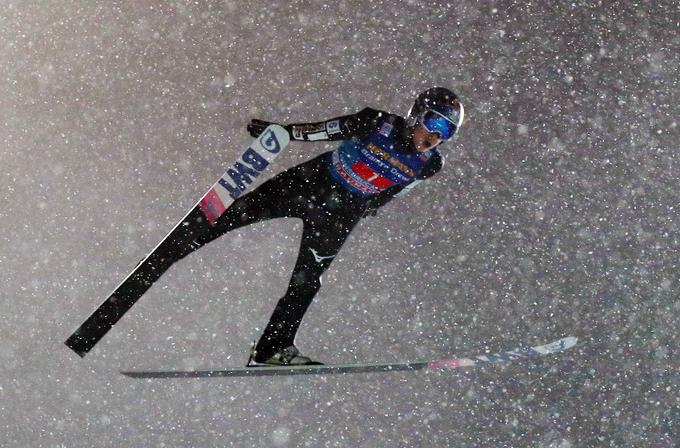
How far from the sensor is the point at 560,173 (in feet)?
13.5

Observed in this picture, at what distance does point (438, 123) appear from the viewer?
243 cm

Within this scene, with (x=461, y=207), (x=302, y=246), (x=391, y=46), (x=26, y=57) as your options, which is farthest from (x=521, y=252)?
(x=26, y=57)

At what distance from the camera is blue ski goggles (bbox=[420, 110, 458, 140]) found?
7.94 ft

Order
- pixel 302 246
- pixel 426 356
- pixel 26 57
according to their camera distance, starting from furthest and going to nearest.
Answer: pixel 426 356 < pixel 26 57 < pixel 302 246

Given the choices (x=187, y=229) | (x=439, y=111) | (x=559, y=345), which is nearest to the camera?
(x=439, y=111)

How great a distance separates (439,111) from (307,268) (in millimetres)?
701

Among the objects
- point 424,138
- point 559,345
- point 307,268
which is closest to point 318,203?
point 307,268

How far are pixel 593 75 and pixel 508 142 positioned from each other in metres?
0.52

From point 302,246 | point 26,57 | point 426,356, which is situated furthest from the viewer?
point 426,356

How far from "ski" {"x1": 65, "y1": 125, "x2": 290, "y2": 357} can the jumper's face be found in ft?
1.28

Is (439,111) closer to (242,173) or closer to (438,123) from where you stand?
(438,123)

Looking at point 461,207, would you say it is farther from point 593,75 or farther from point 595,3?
point 595,3

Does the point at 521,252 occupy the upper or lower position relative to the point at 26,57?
lower

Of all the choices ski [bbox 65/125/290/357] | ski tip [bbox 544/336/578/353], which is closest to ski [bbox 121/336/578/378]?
ski tip [bbox 544/336/578/353]
